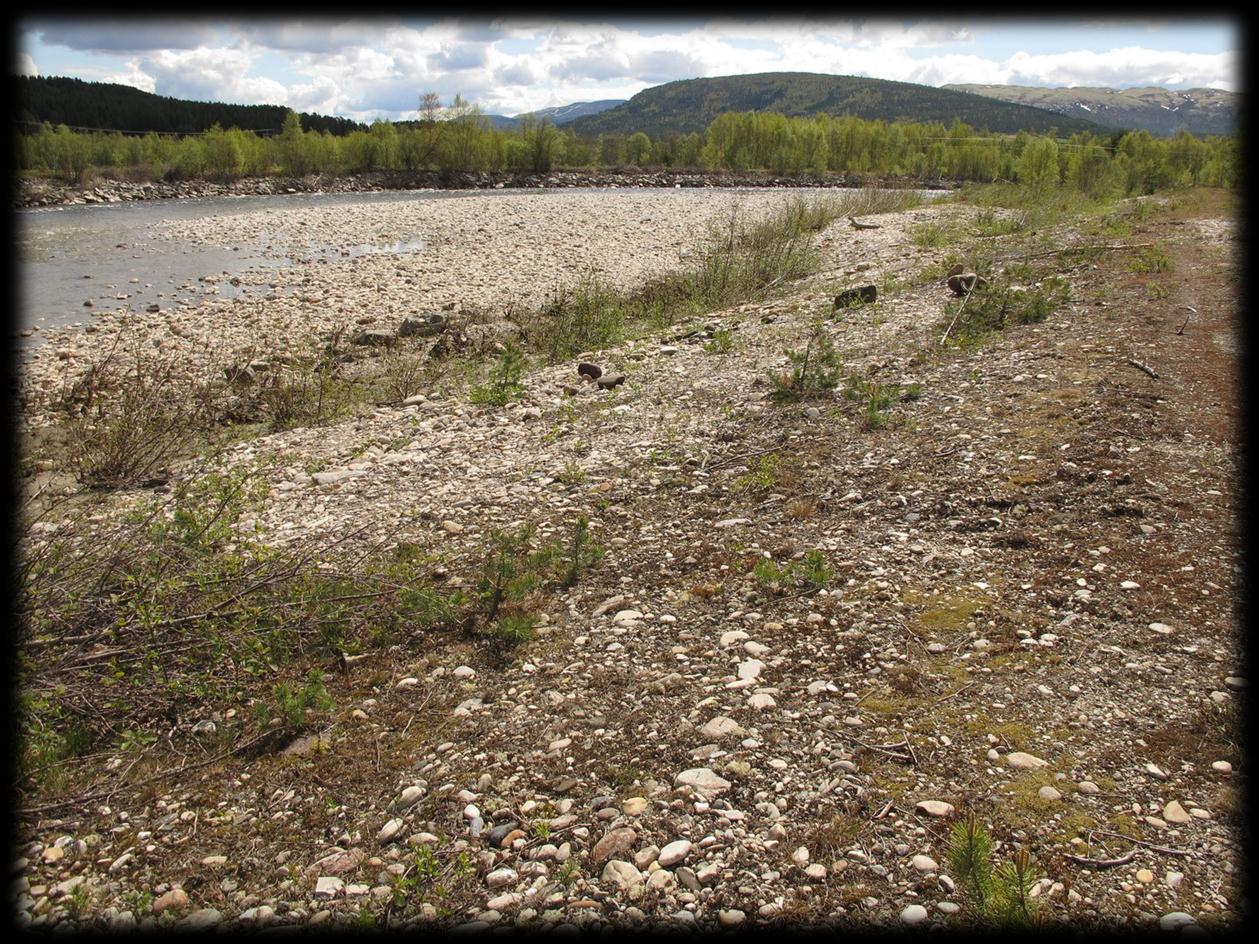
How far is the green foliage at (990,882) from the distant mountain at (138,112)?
4048 inches

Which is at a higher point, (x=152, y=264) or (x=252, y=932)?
(x=152, y=264)

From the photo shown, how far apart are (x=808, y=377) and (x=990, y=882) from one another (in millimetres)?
7388

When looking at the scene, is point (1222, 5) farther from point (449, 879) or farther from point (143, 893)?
point (143, 893)

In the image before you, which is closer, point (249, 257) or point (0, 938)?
point (0, 938)

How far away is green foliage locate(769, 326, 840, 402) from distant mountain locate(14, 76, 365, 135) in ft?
317

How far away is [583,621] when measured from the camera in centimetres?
525

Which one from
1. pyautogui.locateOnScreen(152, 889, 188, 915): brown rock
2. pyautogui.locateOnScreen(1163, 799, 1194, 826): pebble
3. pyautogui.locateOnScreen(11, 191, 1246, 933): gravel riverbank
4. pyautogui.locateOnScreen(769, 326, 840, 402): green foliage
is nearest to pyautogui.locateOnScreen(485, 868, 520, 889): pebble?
pyautogui.locateOnScreen(11, 191, 1246, 933): gravel riverbank

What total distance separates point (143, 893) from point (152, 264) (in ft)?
83.5

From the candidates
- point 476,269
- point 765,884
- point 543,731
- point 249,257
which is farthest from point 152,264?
point 765,884

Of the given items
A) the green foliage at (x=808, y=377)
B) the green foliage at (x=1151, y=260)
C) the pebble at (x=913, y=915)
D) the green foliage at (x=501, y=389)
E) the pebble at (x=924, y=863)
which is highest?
the green foliage at (x=1151, y=260)

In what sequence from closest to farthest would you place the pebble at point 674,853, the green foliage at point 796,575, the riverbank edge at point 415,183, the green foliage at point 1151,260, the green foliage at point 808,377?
the pebble at point 674,853 < the green foliage at point 796,575 < the green foliage at point 808,377 < the green foliage at point 1151,260 < the riverbank edge at point 415,183

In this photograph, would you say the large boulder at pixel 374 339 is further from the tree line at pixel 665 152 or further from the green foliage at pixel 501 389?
the tree line at pixel 665 152

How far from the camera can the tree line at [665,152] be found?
42.2 meters

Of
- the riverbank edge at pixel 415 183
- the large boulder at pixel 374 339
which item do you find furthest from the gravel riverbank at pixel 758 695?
the riverbank edge at pixel 415 183
